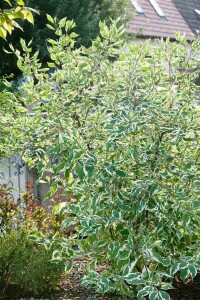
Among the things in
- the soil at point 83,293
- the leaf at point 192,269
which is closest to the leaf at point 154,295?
the leaf at point 192,269

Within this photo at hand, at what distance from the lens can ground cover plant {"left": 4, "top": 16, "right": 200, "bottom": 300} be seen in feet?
13.2

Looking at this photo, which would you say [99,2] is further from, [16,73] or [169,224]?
[169,224]

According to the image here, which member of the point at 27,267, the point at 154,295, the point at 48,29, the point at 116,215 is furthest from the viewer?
the point at 48,29

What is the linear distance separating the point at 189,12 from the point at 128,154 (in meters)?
19.4

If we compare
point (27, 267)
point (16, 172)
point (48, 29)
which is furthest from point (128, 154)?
point (48, 29)

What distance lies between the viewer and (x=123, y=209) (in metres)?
4.08

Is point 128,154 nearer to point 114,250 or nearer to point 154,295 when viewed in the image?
point 114,250

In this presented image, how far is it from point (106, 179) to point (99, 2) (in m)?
10.0

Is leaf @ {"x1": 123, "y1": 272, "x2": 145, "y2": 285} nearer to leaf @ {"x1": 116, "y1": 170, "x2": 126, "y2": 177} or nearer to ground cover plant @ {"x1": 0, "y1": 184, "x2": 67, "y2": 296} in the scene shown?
leaf @ {"x1": 116, "y1": 170, "x2": 126, "y2": 177}

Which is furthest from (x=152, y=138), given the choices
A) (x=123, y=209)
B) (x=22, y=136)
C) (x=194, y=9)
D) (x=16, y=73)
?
(x=194, y=9)

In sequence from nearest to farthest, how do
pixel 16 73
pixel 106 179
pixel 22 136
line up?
1. pixel 106 179
2. pixel 22 136
3. pixel 16 73

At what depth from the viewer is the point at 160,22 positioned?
66.0ft

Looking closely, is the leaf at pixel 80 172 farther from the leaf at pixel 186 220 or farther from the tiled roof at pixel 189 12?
the tiled roof at pixel 189 12

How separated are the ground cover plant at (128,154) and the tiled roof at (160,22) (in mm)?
13672
